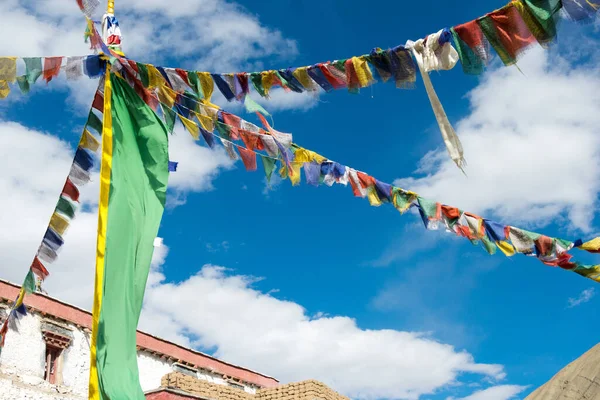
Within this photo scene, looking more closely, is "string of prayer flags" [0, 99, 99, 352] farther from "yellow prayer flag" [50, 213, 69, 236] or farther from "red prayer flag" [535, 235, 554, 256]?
"red prayer flag" [535, 235, 554, 256]

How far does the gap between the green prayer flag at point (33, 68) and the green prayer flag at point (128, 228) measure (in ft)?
2.89

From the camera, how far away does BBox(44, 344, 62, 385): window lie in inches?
618

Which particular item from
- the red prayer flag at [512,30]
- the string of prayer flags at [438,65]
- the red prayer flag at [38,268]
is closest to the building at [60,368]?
the red prayer flag at [38,268]

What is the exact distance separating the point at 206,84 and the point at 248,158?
45.4 inches

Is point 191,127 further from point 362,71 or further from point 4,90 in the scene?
point 362,71

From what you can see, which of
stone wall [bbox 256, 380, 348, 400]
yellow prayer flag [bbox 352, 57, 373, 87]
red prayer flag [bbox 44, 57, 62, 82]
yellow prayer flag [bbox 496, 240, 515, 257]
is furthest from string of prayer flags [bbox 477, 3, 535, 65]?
stone wall [bbox 256, 380, 348, 400]

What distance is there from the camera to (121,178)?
6.51 m

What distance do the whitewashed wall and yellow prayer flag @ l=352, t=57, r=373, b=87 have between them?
11757mm

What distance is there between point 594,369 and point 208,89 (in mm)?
12021

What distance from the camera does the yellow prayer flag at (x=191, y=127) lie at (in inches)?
321


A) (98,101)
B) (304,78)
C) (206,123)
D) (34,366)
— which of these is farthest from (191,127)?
(34,366)

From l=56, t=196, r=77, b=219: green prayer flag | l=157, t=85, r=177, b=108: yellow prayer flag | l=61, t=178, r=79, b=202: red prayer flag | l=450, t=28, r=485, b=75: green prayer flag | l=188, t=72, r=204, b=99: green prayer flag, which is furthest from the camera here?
l=56, t=196, r=77, b=219: green prayer flag

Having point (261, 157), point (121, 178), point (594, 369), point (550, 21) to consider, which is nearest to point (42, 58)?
point (121, 178)

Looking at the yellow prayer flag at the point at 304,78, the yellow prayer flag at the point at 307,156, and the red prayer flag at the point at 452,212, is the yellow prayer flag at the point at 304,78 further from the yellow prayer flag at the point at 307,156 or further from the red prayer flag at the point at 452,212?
the red prayer flag at the point at 452,212
